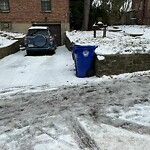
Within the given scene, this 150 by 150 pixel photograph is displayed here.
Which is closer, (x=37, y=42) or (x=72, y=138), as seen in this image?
(x=72, y=138)

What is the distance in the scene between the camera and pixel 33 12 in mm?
23734

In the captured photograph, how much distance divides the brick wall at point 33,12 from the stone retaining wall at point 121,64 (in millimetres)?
17367

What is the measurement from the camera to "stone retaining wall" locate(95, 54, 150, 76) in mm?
7379

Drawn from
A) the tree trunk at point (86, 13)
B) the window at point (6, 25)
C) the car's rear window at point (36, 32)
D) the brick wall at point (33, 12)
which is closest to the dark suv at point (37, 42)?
the car's rear window at point (36, 32)

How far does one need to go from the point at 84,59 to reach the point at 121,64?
1155 mm

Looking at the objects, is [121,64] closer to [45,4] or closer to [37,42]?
[37,42]

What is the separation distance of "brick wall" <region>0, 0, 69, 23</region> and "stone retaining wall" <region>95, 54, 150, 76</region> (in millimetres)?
17367

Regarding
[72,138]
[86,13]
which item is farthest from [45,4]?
[72,138]

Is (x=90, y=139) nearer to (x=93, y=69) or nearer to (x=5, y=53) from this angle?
(x=93, y=69)

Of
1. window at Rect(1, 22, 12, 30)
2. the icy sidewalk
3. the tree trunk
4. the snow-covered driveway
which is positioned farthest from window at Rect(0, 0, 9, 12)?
the icy sidewalk

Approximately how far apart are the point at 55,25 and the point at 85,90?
62.1ft

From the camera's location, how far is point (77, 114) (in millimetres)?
4699

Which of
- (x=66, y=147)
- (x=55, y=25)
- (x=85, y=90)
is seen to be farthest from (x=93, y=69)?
(x=55, y=25)

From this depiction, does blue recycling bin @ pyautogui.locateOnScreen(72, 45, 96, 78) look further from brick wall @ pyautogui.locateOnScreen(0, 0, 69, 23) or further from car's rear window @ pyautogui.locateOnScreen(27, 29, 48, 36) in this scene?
brick wall @ pyautogui.locateOnScreen(0, 0, 69, 23)
